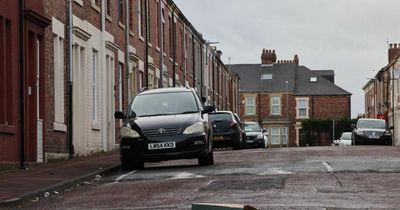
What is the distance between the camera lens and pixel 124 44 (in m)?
34.7

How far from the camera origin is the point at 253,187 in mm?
13992

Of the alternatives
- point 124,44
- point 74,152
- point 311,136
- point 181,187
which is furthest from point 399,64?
point 181,187

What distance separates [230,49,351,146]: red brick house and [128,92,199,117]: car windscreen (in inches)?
2807

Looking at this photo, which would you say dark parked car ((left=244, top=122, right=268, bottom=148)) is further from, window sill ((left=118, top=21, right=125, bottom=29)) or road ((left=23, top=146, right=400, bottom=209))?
road ((left=23, top=146, right=400, bottom=209))

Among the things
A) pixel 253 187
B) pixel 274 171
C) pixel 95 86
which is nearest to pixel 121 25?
pixel 95 86

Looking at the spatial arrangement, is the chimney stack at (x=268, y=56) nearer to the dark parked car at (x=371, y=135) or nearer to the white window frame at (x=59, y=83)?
the dark parked car at (x=371, y=135)

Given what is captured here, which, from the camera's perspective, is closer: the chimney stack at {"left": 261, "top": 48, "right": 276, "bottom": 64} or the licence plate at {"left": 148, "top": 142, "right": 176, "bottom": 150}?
the licence plate at {"left": 148, "top": 142, "right": 176, "bottom": 150}

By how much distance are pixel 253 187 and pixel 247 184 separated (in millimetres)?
582

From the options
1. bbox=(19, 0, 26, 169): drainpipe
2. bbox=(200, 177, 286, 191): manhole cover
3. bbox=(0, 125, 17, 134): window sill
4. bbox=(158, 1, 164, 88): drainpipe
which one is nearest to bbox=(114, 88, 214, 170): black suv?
bbox=(19, 0, 26, 169): drainpipe

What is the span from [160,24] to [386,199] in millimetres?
32680

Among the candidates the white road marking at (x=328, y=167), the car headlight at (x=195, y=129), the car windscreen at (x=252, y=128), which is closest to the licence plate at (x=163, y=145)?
the car headlight at (x=195, y=129)

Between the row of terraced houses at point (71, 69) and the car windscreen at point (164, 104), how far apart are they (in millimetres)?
2662

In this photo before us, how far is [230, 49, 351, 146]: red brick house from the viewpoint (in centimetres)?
9288

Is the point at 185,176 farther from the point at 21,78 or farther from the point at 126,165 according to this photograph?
the point at 21,78
